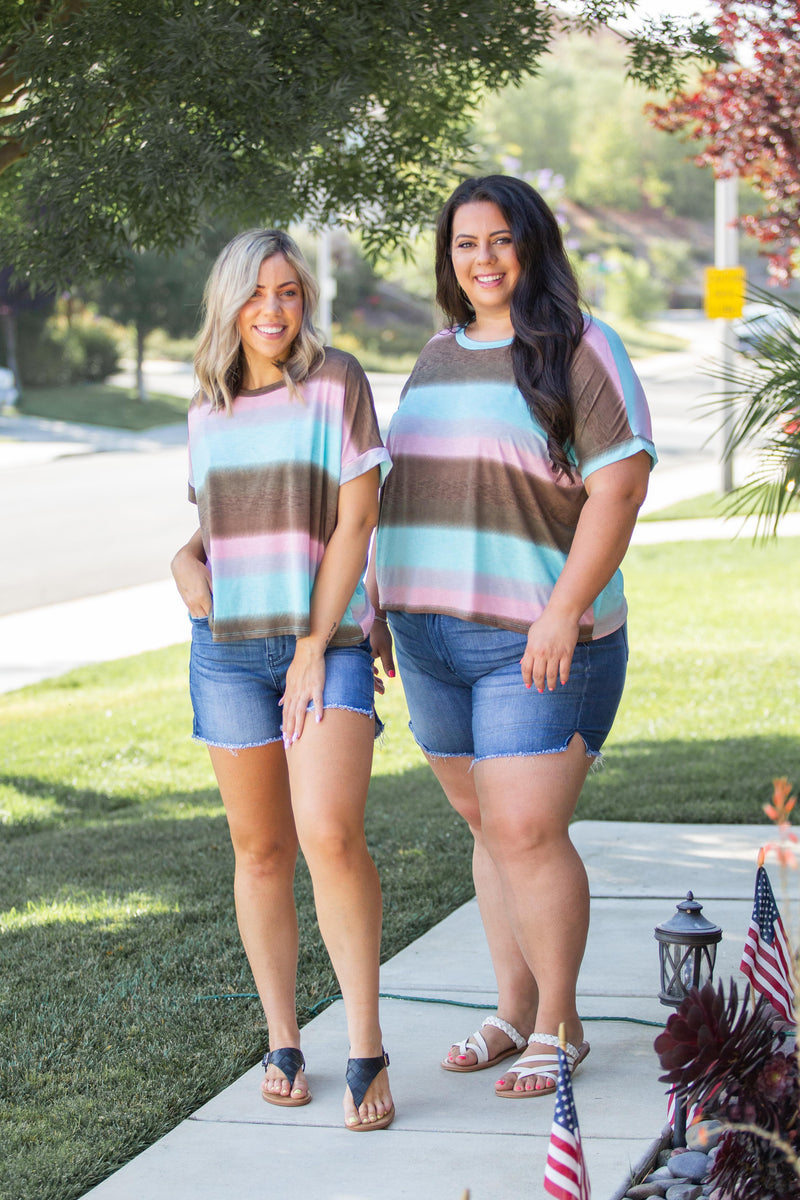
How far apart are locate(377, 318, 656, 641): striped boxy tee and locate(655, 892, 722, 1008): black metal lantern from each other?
634 mm

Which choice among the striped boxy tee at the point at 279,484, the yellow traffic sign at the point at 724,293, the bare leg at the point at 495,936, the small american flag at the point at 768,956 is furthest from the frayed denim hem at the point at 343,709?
the yellow traffic sign at the point at 724,293

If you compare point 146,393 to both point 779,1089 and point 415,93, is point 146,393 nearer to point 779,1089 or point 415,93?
point 415,93

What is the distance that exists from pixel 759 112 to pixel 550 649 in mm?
6678

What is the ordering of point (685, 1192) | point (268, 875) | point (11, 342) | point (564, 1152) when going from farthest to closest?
point (11, 342)
point (268, 875)
point (685, 1192)
point (564, 1152)

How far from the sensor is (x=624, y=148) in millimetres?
81438

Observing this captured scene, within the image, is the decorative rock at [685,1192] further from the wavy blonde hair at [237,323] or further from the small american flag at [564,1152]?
the wavy blonde hair at [237,323]

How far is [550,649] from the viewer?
9.87ft

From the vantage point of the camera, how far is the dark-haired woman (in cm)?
303

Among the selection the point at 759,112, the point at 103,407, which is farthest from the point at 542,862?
the point at 103,407

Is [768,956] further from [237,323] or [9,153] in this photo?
[9,153]

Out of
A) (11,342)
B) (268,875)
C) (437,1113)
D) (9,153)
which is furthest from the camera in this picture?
(11,342)

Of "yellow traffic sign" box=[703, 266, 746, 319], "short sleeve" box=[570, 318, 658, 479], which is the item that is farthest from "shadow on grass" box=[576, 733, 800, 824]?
"yellow traffic sign" box=[703, 266, 746, 319]

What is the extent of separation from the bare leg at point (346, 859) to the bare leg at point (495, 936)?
322 millimetres

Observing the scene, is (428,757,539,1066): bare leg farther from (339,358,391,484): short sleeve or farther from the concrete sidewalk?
(339,358,391,484): short sleeve
